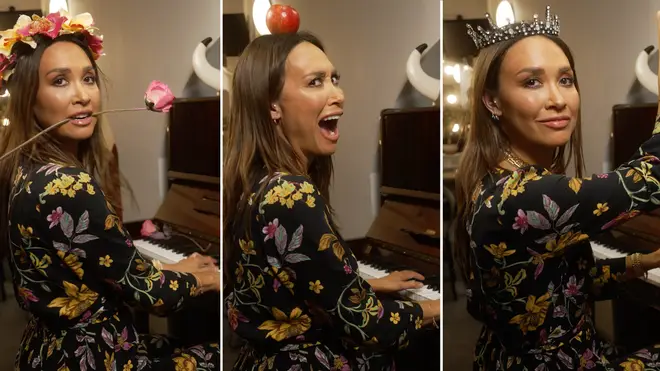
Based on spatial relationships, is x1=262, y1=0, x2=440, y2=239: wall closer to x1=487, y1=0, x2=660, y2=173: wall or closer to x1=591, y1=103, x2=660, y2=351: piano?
x1=487, y1=0, x2=660, y2=173: wall

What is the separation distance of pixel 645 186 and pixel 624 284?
0.39 metres

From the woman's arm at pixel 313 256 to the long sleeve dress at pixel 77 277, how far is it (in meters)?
0.44

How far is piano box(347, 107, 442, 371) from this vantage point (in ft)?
7.30

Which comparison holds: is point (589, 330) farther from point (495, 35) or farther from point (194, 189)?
point (194, 189)

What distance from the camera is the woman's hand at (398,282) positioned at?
7.26 feet

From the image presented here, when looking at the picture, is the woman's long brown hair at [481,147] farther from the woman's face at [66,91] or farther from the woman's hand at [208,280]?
the woman's face at [66,91]

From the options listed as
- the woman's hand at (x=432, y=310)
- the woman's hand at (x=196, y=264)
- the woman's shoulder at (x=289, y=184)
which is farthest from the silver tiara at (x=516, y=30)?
the woman's hand at (x=196, y=264)

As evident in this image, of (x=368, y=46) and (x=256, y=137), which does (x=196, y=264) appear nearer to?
(x=256, y=137)

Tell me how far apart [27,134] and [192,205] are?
0.56 m

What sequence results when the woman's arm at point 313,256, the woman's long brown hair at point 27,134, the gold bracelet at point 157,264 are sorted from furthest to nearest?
the gold bracelet at point 157,264 → the woman's long brown hair at point 27,134 → the woman's arm at point 313,256

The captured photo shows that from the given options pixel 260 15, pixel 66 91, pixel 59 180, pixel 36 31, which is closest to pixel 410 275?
pixel 260 15

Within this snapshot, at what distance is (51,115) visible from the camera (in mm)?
2189

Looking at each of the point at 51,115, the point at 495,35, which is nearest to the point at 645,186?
the point at 495,35

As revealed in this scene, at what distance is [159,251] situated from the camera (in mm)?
2336
